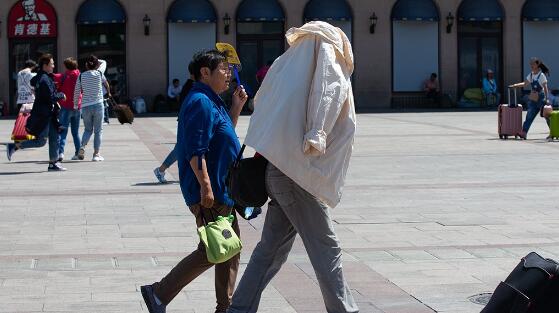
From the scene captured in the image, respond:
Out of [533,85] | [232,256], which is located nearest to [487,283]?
[232,256]

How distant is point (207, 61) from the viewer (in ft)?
23.0

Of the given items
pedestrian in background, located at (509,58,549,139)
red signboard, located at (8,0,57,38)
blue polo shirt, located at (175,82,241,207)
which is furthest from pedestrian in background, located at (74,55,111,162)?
red signboard, located at (8,0,57,38)

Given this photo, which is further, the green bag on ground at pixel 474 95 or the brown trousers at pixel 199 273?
the green bag on ground at pixel 474 95

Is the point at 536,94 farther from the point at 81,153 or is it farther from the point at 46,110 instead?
the point at 46,110

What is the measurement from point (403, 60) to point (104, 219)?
2795 centimetres

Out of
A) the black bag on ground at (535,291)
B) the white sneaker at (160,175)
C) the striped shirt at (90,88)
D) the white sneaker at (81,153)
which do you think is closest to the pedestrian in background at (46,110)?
the striped shirt at (90,88)

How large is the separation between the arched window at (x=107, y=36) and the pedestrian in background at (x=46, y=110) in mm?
20163

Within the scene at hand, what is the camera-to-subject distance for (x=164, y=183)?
49.5 feet

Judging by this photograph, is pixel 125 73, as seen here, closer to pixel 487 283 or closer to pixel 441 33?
pixel 441 33

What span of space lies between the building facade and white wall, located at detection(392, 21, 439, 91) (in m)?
0.03

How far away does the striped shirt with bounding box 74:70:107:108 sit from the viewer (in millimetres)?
18328

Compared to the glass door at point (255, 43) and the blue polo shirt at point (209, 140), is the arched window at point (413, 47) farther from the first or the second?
the blue polo shirt at point (209, 140)

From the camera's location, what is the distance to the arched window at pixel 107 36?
37.3m

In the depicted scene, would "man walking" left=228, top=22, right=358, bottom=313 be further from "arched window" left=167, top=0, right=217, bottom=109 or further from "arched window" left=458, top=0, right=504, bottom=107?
"arched window" left=458, top=0, right=504, bottom=107
